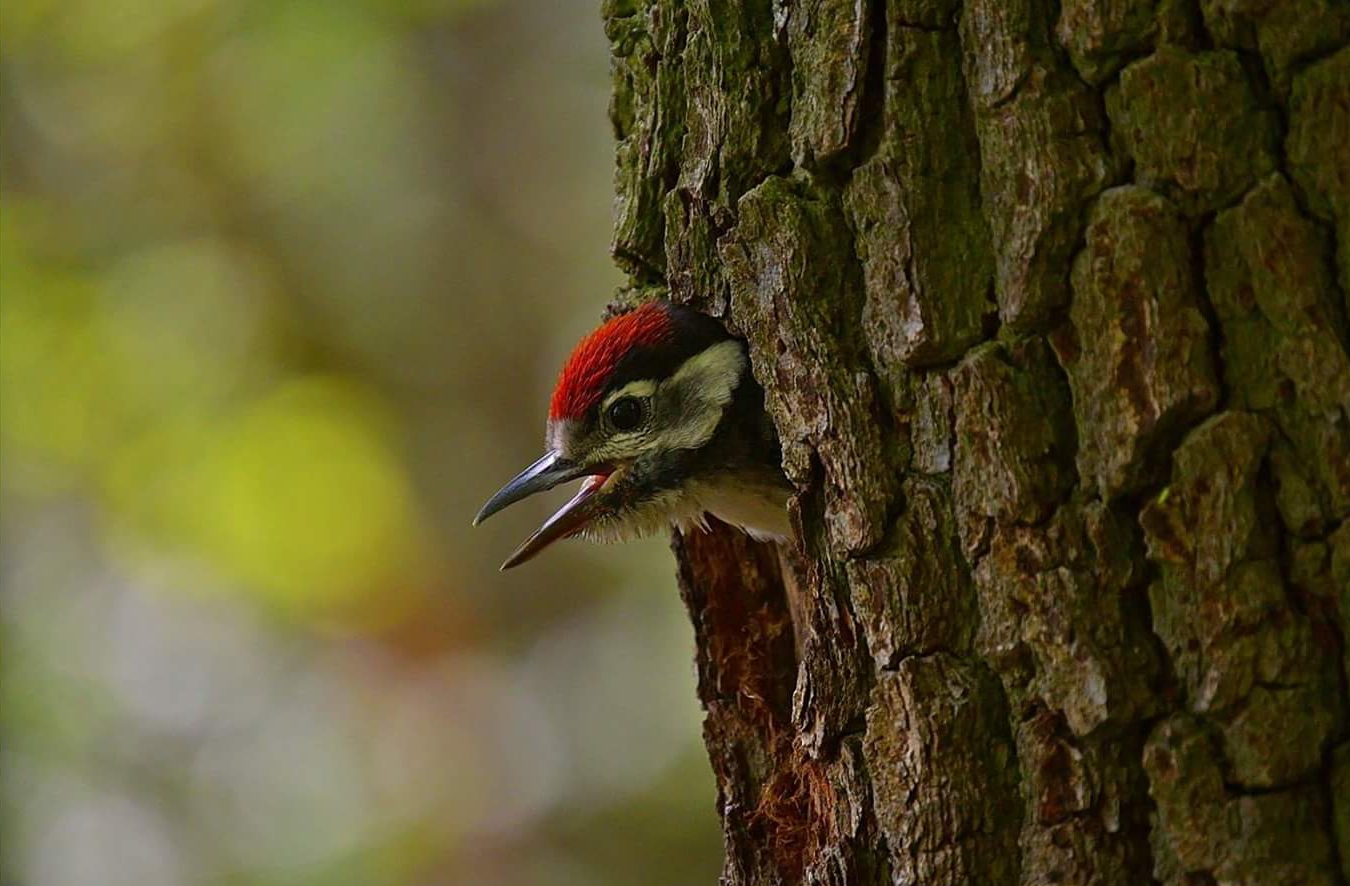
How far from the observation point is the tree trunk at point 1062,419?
1828 millimetres

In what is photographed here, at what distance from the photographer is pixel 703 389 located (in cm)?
325

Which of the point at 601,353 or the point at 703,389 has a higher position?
the point at 601,353

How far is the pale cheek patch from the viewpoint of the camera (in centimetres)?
319

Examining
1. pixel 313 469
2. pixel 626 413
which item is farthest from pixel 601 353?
pixel 313 469

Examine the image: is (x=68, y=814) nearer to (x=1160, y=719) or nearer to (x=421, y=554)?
(x=421, y=554)

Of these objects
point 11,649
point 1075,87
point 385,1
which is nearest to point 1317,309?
point 1075,87

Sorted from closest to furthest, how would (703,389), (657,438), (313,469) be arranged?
(703,389) → (657,438) → (313,469)

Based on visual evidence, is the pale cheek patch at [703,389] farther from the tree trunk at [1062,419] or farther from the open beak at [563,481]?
the tree trunk at [1062,419]

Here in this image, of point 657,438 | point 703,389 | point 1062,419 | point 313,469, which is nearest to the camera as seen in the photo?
point 1062,419

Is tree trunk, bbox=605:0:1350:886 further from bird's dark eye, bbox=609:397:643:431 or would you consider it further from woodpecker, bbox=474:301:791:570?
bird's dark eye, bbox=609:397:643:431

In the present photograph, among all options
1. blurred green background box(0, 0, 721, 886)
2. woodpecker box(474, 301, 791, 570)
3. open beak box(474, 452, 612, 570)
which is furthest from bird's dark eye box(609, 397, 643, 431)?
blurred green background box(0, 0, 721, 886)

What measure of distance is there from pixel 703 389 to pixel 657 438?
0.19 m

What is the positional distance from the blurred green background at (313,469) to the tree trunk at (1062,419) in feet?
16.8

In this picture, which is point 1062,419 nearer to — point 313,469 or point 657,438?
point 657,438
